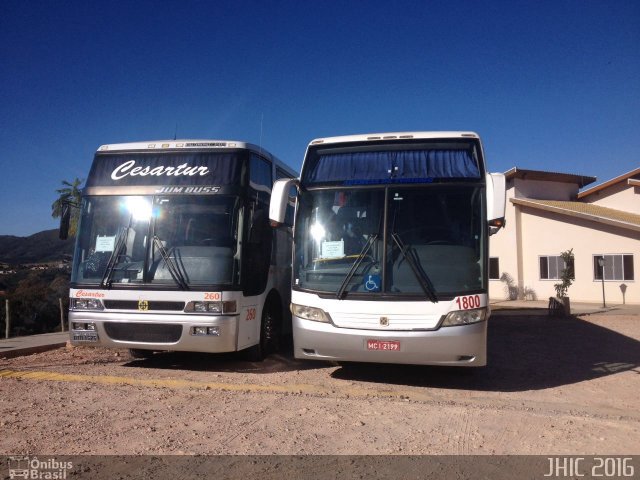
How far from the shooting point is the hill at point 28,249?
31.1m

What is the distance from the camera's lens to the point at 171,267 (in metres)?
7.04

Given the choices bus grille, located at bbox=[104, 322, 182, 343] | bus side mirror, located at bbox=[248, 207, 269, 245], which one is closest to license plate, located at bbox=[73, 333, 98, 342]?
bus grille, located at bbox=[104, 322, 182, 343]

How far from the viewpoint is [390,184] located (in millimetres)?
6750

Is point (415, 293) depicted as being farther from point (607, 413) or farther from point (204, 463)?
point (204, 463)

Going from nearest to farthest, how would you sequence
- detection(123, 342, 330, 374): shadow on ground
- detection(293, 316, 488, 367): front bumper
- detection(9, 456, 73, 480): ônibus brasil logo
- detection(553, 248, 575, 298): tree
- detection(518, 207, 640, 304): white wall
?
detection(9, 456, 73, 480): ônibus brasil logo → detection(293, 316, 488, 367): front bumper → detection(123, 342, 330, 374): shadow on ground → detection(553, 248, 575, 298): tree → detection(518, 207, 640, 304): white wall

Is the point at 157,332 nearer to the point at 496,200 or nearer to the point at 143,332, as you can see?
the point at 143,332

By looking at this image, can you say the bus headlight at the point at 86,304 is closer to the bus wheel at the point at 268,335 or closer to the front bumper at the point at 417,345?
the bus wheel at the point at 268,335

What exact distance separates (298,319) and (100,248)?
10.1 ft

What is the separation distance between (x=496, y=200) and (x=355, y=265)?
1.92m

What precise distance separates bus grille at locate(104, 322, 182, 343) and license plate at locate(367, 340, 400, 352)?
2659 mm

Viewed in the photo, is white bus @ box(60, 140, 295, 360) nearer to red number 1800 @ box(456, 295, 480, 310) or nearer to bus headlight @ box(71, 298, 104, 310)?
bus headlight @ box(71, 298, 104, 310)

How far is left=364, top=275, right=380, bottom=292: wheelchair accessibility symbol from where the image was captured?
20.9ft

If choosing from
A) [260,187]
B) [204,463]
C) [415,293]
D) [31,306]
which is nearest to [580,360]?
[415,293]

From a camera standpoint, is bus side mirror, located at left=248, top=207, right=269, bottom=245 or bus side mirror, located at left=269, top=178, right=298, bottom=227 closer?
bus side mirror, located at left=269, top=178, right=298, bottom=227
